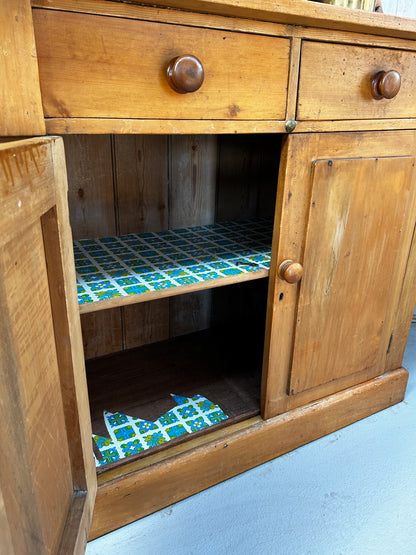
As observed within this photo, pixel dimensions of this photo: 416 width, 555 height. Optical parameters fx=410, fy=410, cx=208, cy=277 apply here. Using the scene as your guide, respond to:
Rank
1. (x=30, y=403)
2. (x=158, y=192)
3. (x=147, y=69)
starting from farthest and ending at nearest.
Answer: (x=158, y=192), (x=147, y=69), (x=30, y=403)

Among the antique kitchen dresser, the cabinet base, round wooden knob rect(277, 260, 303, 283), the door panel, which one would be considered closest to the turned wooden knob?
the antique kitchen dresser

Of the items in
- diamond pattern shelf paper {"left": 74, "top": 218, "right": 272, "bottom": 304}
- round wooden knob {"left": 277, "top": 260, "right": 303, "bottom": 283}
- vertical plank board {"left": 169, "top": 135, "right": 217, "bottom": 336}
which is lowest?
diamond pattern shelf paper {"left": 74, "top": 218, "right": 272, "bottom": 304}

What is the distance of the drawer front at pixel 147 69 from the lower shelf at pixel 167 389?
716mm

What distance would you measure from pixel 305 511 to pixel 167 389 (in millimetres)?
459

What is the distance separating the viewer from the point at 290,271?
88 centimetres

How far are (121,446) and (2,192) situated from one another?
76 centimetres

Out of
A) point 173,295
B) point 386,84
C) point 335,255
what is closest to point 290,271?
point 335,255

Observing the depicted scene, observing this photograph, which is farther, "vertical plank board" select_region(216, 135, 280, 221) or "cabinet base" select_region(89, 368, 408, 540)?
"vertical plank board" select_region(216, 135, 280, 221)

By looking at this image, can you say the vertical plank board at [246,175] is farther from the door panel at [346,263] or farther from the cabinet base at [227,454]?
the cabinet base at [227,454]

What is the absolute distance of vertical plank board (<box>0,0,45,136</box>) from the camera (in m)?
0.52

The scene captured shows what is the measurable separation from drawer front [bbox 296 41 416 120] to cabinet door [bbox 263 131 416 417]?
49 millimetres

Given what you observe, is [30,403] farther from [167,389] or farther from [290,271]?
[167,389]

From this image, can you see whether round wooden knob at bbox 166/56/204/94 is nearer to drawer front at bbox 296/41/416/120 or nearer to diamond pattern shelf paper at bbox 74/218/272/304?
drawer front at bbox 296/41/416/120

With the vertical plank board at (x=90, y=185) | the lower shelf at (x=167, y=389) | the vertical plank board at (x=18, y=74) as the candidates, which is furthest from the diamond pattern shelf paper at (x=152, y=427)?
the vertical plank board at (x=18, y=74)
